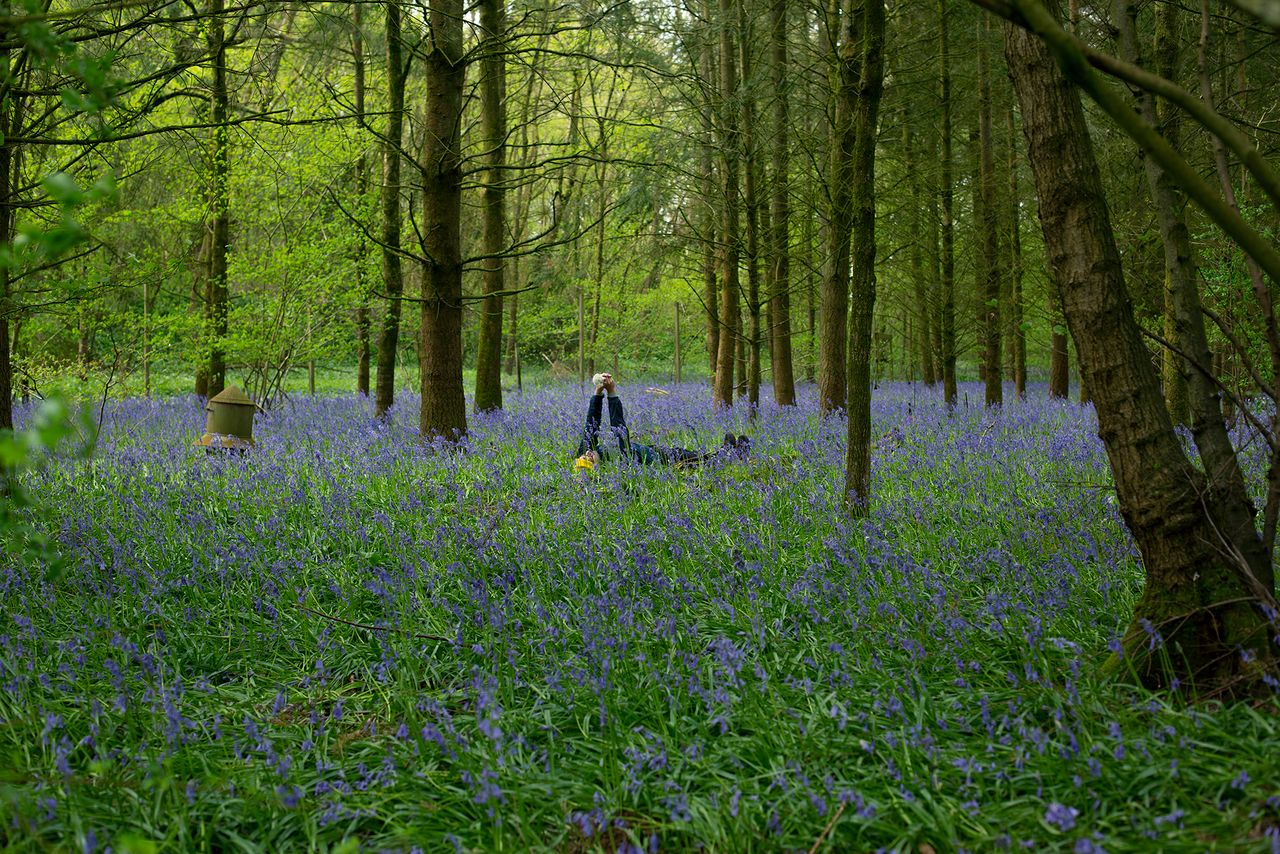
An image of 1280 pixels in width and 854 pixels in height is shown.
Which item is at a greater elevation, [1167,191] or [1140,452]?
[1167,191]

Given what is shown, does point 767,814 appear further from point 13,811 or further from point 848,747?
point 13,811

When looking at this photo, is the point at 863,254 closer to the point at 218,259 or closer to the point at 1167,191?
the point at 1167,191

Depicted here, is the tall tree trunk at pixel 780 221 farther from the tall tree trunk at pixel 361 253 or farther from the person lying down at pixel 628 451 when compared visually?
the tall tree trunk at pixel 361 253

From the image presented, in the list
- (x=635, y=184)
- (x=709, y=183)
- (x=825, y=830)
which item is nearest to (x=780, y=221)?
(x=709, y=183)

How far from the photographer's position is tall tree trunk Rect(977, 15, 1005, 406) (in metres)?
11.9

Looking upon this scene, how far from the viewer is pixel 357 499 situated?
641 cm

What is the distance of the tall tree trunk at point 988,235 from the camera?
1190 centimetres

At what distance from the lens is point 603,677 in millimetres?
3121

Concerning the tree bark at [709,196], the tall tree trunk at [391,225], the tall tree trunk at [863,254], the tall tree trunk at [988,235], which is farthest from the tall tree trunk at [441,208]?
the tall tree trunk at [988,235]

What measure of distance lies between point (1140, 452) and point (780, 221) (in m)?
9.52

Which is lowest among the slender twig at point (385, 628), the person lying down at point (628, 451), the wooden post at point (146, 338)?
the slender twig at point (385, 628)

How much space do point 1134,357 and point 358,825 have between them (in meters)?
3.29

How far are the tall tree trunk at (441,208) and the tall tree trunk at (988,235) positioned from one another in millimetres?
7653

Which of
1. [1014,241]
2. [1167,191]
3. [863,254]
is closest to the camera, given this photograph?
[1167,191]
